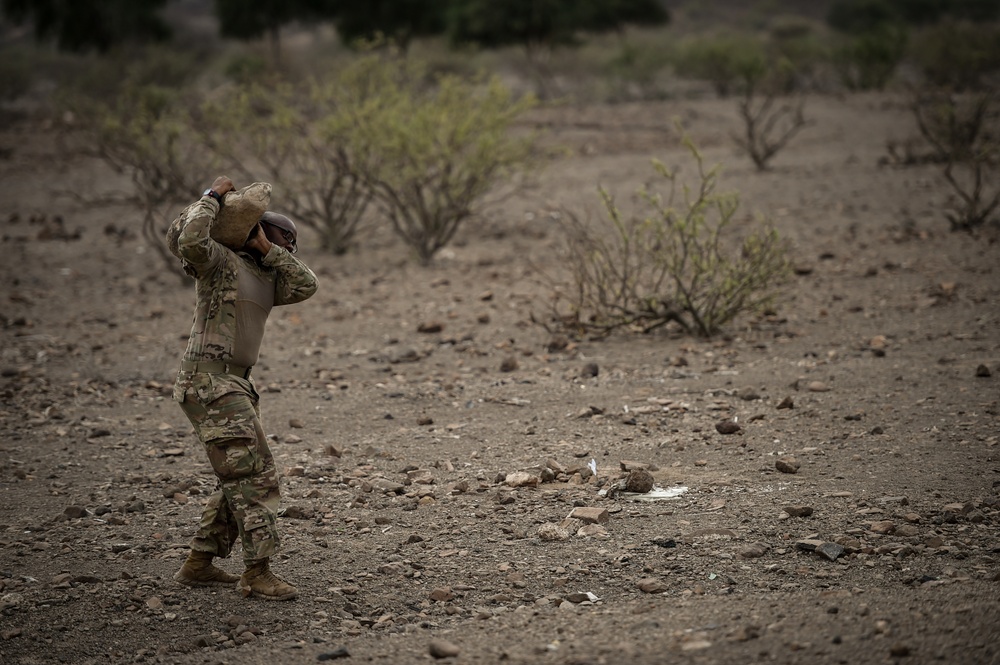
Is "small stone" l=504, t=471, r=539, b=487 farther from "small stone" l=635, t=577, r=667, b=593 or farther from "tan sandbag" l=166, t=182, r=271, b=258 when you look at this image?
"tan sandbag" l=166, t=182, r=271, b=258

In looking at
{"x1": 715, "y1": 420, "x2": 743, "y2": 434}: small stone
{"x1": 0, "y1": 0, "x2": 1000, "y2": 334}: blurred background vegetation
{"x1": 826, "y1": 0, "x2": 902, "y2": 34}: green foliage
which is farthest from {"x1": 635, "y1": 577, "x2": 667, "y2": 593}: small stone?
{"x1": 826, "y1": 0, "x2": 902, "y2": 34}: green foliage

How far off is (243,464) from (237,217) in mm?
828

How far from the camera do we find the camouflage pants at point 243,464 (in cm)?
356

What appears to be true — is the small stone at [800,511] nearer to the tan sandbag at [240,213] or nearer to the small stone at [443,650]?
the small stone at [443,650]

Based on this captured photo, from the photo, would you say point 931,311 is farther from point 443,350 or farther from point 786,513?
point 786,513

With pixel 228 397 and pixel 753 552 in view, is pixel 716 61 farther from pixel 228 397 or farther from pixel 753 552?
pixel 228 397

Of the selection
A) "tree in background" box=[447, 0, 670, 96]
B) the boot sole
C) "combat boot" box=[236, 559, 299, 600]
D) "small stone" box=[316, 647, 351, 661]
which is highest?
"tree in background" box=[447, 0, 670, 96]

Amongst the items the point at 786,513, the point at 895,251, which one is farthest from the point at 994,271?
the point at 786,513

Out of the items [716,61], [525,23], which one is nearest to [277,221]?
[716,61]

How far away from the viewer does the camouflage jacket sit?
138 inches

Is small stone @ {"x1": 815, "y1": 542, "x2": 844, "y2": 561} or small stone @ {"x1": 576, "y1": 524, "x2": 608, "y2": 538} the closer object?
small stone @ {"x1": 815, "y1": 542, "x2": 844, "y2": 561}

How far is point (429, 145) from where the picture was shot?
9.67 m

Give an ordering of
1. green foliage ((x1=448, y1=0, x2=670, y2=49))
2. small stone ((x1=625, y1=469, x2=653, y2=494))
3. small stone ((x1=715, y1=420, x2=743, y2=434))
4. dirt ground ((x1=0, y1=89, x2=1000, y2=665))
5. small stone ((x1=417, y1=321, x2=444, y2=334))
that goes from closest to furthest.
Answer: dirt ground ((x1=0, y1=89, x2=1000, y2=665)) < small stone ((x1=625, y1=469, x2=653, y2=494)) < small stone ((x1=715, y1=420, x2=743, y2=434)) < small stone ((x1=417, y1=321, x2=444, y2=334)) < green foliage ((x1=448, y1=0, x2=670, y2=49))

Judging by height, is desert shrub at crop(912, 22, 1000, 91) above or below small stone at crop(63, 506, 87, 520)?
above
